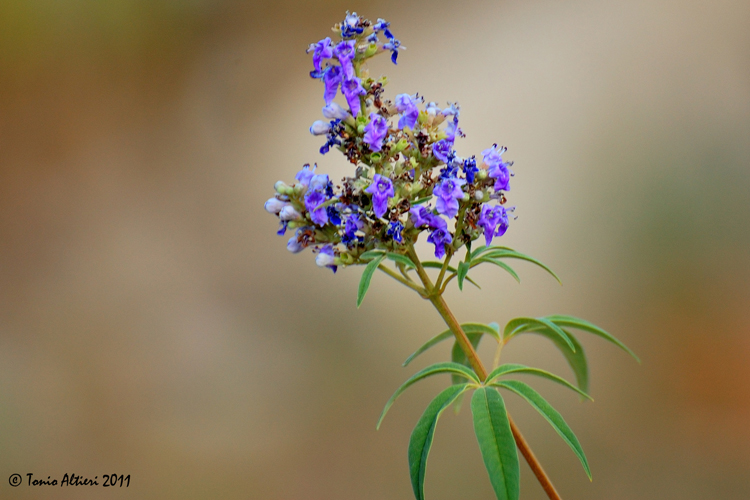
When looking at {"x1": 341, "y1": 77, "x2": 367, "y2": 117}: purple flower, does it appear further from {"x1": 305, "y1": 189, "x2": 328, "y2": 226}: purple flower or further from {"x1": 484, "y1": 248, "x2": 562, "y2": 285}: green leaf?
{"x1": 484, "y1": 248, "x2": 562, "y2": 285}: green leaf

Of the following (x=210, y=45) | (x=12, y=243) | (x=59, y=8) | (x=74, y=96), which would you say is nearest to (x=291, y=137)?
(x=210, y=45)

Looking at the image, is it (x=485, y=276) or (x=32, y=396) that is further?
(x=485, y=276)

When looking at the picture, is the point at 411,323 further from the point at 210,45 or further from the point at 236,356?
the point at 210,45

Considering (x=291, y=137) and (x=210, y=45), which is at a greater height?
(x=210, y=45)

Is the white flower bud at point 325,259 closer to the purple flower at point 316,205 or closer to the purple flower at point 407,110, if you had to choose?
the purple flower at point 316,205

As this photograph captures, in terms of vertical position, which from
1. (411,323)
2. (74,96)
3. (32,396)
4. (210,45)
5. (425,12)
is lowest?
(32,396)

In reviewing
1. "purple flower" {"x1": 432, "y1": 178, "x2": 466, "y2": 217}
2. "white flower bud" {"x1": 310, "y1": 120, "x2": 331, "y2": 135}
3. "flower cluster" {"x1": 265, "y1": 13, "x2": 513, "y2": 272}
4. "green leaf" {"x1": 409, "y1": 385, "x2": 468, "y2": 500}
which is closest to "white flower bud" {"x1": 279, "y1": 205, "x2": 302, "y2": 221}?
"flower cluster" {"x1": 265, "y1": 13, "x2": 513, "y2": 272}

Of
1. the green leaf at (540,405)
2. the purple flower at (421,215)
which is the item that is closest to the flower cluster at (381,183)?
the purple flower at (421,215)
